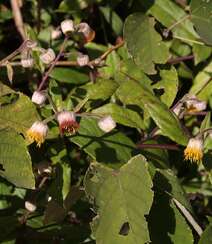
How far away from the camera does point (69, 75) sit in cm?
259

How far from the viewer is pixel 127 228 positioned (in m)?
1.91

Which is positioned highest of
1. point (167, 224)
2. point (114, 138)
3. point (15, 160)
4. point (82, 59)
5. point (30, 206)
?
point (82, 59)

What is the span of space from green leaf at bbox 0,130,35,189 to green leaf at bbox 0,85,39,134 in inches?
4.7

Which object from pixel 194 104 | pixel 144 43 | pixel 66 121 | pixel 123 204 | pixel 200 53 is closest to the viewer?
pixel 123 204

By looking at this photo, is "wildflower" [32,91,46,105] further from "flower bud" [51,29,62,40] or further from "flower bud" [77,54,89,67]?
"flower bud" [51,29,62,40]

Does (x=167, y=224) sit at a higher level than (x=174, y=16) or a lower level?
lower

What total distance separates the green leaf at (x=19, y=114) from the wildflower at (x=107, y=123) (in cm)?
22

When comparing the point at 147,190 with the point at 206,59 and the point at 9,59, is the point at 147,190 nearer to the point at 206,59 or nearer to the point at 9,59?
the point at 9,59

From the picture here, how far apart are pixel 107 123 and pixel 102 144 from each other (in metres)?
0.13

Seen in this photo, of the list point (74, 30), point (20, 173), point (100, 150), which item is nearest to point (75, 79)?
point (74, 30)

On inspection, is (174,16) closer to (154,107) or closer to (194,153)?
(154,107)

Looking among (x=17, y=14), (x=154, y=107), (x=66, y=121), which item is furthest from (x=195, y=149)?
(x=17, y=14)

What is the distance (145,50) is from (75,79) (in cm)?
32

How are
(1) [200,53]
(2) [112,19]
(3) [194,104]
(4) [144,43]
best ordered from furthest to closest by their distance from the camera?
(2) [112,19]
(1) [200,53]
(4) [144,43]
(3) [194,104]
